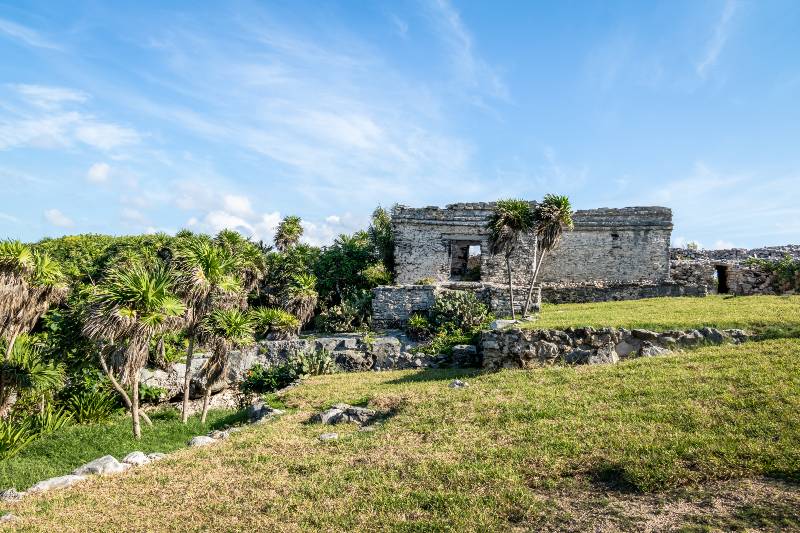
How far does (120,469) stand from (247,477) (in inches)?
95.9

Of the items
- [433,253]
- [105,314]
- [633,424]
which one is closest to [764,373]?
[633,424]

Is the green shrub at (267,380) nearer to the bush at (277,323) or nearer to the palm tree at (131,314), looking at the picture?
the bush at (277,323)

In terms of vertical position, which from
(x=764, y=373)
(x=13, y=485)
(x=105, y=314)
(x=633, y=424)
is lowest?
(x=13, y=485)

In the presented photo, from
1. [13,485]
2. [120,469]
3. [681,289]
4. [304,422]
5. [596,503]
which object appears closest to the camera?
[596,503]

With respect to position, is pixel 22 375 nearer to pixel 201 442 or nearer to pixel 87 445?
pixel 87 445

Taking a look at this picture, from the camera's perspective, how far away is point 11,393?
13.7 m

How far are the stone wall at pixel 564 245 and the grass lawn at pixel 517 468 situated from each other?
13330 mm

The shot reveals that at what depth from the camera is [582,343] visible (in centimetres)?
1212

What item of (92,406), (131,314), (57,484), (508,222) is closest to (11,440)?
(92,406)

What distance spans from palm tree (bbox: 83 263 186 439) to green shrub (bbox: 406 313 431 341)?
28.8ft

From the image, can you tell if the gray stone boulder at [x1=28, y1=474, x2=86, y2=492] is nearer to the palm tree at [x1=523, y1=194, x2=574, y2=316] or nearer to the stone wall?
the palm tree at [x1=523, y1=194, x2=574, y2=316]

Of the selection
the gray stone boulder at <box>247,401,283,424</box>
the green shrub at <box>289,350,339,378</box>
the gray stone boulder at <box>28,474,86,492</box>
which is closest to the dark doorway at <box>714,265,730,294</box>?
the green shrub at <box>289,350,339,378</box>

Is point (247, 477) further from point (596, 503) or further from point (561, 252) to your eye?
point (561, 252)

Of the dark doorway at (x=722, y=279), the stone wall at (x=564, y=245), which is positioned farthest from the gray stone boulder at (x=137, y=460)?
the dark doorway at (x=722, y=279)
